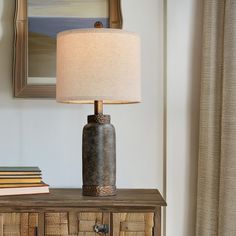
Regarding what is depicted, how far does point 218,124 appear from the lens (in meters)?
1.79

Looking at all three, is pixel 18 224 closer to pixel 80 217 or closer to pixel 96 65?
pixel 80 217

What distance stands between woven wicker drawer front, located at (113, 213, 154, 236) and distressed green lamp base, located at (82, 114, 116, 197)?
11 centimetres

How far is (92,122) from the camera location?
1578 mm

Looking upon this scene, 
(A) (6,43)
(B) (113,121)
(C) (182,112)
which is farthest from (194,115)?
(A) (6,43)

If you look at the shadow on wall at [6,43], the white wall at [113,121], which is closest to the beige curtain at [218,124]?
the white wall at [113,121]

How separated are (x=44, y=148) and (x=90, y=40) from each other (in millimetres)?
571

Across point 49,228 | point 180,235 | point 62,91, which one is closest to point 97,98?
point 62,91

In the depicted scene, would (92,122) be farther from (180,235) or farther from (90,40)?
(180,235)

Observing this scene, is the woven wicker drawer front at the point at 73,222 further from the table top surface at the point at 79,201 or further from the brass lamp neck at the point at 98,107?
the brass lamp neck at the point at 98,107

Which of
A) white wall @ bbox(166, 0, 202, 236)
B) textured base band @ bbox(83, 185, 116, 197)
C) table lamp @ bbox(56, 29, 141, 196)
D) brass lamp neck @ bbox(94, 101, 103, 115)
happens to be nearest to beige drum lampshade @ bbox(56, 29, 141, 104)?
table lamp @ bbox(56, 29, 141, 196)

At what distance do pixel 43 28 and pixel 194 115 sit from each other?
67 centimetres

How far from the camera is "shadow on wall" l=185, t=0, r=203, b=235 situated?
6.14ft

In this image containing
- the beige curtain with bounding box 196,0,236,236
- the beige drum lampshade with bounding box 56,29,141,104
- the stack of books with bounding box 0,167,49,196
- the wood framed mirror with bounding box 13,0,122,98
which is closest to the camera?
the beige drum lampshade with bounding box 56,29,141,104

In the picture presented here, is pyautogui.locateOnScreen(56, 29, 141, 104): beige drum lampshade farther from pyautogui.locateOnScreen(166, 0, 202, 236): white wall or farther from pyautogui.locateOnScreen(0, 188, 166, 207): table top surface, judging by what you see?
pyautogui.locateOnScreen(166, 0, 202, 236): white wall
